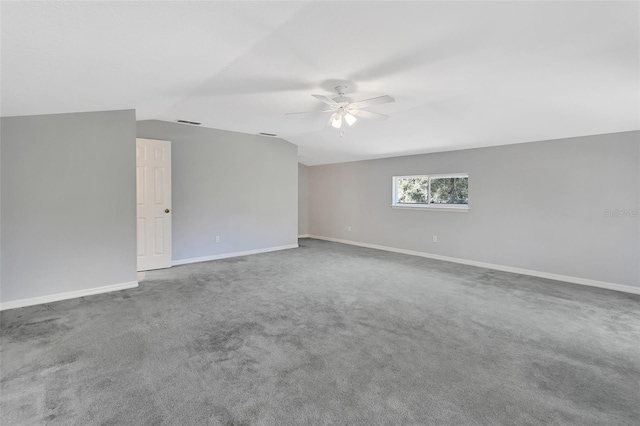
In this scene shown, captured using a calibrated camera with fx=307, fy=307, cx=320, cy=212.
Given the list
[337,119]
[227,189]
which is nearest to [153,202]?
[227,189]

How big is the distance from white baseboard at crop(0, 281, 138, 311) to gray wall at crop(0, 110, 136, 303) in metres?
0.04

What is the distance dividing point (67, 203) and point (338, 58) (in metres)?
3.44

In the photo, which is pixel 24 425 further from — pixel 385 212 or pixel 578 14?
pixel 385 212

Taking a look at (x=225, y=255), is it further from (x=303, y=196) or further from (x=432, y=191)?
(x=432, y=191)

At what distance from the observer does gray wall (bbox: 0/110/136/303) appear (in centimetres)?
328

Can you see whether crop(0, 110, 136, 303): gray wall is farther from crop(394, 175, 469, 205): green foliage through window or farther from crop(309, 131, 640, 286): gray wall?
crop(394, 175, 469, 205): green foliage through window

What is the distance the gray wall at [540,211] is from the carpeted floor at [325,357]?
644 mm

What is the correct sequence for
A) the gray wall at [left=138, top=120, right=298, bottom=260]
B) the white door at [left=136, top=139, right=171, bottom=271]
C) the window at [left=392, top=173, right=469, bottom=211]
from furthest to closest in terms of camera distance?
1. the window at [left=392, top=173, right=469, bottom=211]
2. the gray wall at [left=138, top=120, right=298, bottom=260]
3. the white door at [left=136, top=139, right=171, bottom=271]

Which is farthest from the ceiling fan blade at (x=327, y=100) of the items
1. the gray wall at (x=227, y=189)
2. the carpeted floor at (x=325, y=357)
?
the gray wall at (x=227, y=189)

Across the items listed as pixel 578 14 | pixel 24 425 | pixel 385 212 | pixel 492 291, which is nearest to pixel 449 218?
pixel 385 212

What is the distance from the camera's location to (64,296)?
11.6 ft

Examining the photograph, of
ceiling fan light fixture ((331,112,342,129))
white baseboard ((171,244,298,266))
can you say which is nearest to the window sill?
white baseboard ((171,244,298,266))

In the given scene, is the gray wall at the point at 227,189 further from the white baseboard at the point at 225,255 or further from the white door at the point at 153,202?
the white door at the point at 153,202

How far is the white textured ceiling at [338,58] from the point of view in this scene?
185 centimetres
